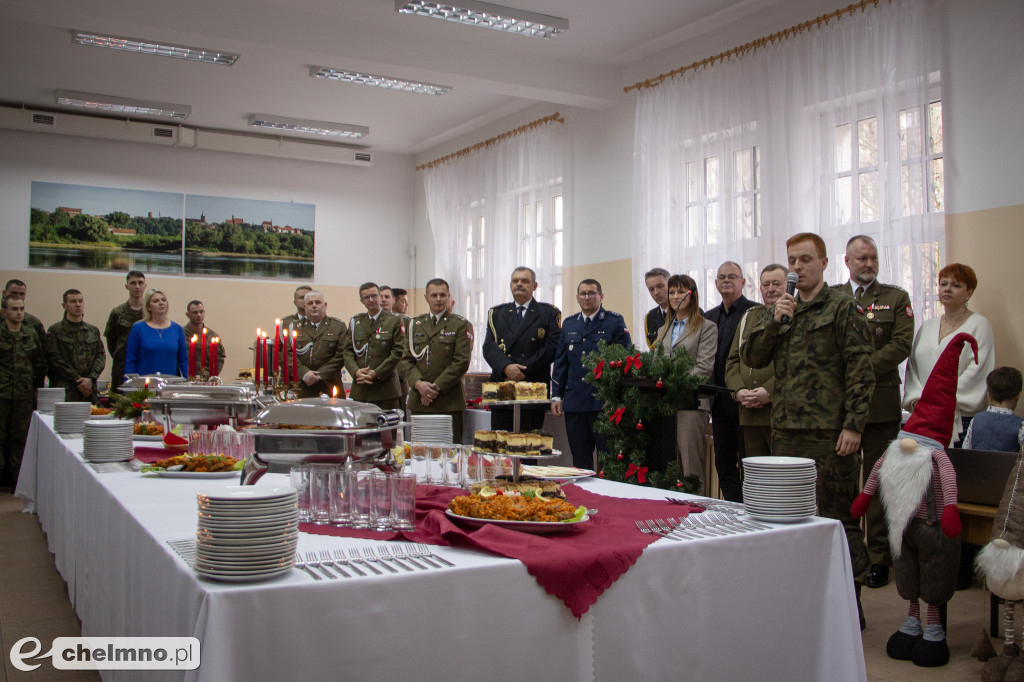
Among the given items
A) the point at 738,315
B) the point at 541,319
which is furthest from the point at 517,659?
the point at 541,319

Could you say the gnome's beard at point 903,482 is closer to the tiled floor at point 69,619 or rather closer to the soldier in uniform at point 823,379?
the soldier in uniform at point 823,379

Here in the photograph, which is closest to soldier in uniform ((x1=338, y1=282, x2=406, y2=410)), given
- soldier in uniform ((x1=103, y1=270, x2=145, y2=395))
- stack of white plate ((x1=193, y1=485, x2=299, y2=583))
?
soldier in uniform ((x1=103, y1=270, x2=145, y2=395))

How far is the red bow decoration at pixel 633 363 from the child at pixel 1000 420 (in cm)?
172

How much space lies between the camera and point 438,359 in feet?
19.8

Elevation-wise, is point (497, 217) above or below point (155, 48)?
below

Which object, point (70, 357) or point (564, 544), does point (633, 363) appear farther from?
point (70, 357)

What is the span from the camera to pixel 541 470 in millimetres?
2709

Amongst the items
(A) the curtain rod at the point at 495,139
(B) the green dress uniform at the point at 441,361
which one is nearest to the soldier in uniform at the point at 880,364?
(B) the green dress uniform at the point at 441,361

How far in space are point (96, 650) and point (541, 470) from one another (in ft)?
4.41

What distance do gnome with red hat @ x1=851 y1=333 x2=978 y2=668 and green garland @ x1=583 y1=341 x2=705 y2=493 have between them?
96 cm

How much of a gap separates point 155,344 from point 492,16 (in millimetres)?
3422

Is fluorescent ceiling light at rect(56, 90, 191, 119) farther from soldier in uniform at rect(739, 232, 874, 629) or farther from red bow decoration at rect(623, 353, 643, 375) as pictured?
soldier in uniform at rect(739, 232, 874, 629)

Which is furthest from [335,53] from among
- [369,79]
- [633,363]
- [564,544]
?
[564,544]

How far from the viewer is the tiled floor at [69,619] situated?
9.53ft
